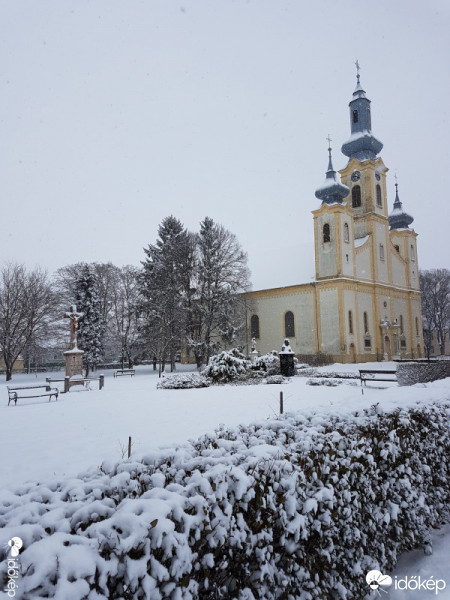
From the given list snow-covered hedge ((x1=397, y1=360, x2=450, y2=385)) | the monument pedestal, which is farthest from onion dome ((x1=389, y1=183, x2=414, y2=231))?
the monument pedestal

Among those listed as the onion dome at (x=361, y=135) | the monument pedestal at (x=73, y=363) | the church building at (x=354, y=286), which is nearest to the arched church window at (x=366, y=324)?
the church building at (x=354, y=286)

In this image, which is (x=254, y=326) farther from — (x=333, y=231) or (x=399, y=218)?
(x=399, y=218)

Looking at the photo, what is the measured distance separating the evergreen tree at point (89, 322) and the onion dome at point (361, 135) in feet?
90.6

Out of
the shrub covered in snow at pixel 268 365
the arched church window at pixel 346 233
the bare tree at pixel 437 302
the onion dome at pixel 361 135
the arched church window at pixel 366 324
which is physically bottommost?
the shrub covered in snow at pixel 268 365

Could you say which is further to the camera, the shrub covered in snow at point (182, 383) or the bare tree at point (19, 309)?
the bare tree at point (19, 309)

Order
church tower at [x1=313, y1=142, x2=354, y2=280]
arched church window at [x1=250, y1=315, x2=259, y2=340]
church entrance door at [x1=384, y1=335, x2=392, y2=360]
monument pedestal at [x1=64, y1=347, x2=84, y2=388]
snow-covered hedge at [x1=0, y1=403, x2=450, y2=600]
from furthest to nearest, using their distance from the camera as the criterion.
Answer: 1. arched church window at [x1=250, y1=315, x2=259, y2=340]
2. church entrance door at [x1=384, y1=335, x2=392, y2=360]
3. church tower at [x1=313, y1=142, x2=354, y2=280]
4. monument pedestal at [x1=64, y1=347, x2=84, y2=388]
5. snow-covered hedge at [x1=0, y1=403, x2=450, y2=600]

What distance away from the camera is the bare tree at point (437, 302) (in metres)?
54.8

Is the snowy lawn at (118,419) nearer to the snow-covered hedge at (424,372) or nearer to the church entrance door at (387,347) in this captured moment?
the snow-covered hedge at (424,372)

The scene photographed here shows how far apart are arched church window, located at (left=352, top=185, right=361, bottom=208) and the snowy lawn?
2783 centimetres

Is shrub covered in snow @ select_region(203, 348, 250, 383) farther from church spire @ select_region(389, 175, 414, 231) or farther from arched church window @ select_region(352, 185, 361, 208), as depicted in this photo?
church spire @ select_region(389, 175, 414, 231)

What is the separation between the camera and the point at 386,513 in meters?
3.68

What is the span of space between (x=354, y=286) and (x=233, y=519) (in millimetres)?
35723

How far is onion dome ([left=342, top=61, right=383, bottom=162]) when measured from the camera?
4022cm

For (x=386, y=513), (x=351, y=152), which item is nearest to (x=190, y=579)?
(x=386, y=513)
